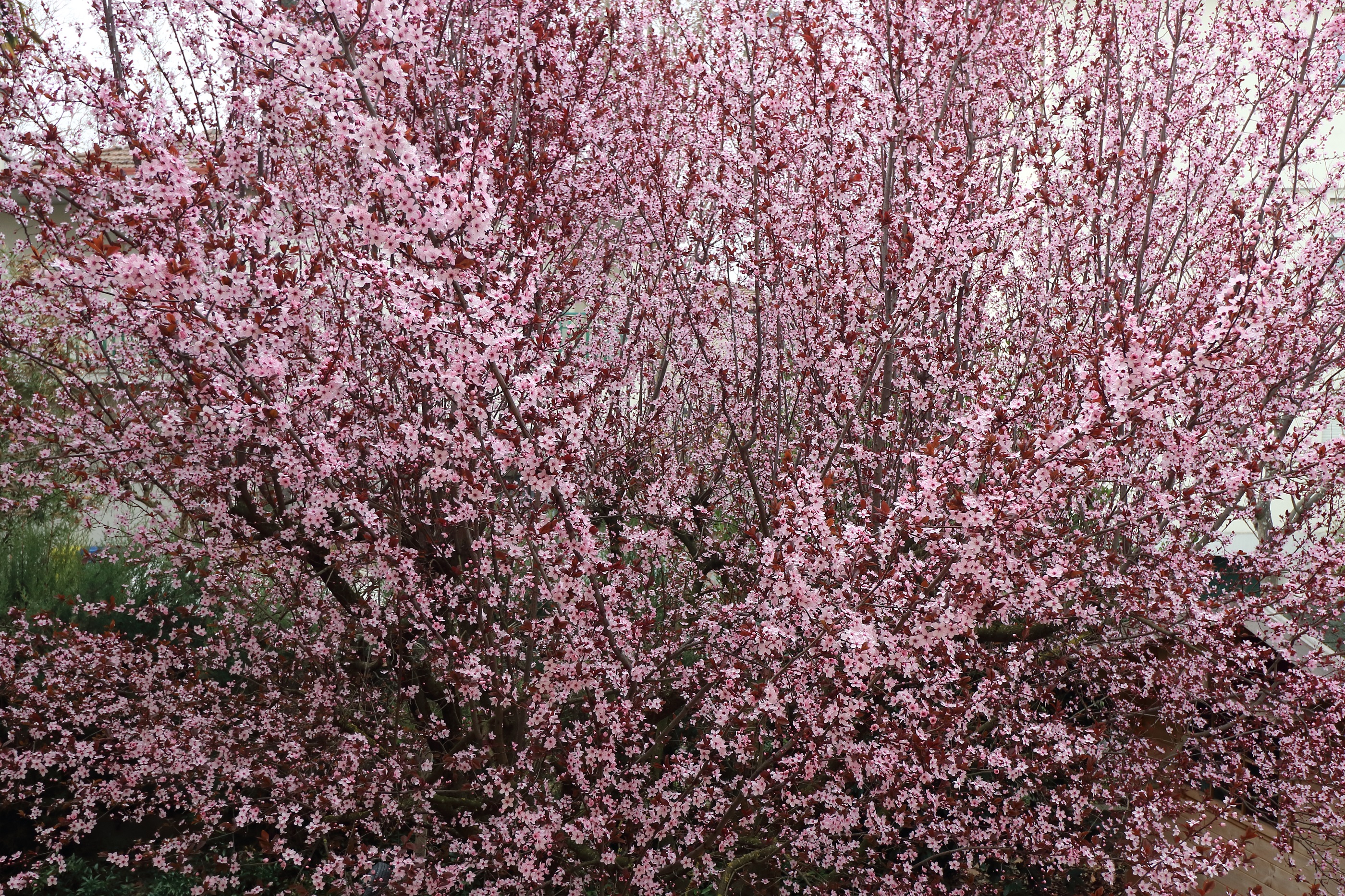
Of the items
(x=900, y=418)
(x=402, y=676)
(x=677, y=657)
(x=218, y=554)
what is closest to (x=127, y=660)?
(x=218, y=554)

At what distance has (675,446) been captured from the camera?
643 centimetres

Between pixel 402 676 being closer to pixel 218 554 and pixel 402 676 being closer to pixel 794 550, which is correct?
pixel 218 554

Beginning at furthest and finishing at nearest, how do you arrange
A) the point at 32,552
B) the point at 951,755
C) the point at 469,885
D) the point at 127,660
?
the point at 32,552 < the point at 469,885 < the point at 127,660 < the point at 951,755

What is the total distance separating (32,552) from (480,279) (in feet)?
22.6

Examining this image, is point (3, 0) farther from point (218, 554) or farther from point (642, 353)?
point (642, 353)

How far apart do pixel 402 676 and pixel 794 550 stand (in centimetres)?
311

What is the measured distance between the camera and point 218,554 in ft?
14.1

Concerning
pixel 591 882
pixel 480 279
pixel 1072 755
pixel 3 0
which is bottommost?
pixel 591 882

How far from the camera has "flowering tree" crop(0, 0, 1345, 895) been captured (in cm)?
Result: 327

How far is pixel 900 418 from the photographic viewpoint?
595cm

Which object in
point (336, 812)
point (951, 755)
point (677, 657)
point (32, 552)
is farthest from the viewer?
point (32, 552)

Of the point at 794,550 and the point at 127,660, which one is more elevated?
the point at 794,550

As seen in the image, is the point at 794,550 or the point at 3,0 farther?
the point at 3,0

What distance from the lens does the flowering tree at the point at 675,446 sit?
3.27 m
